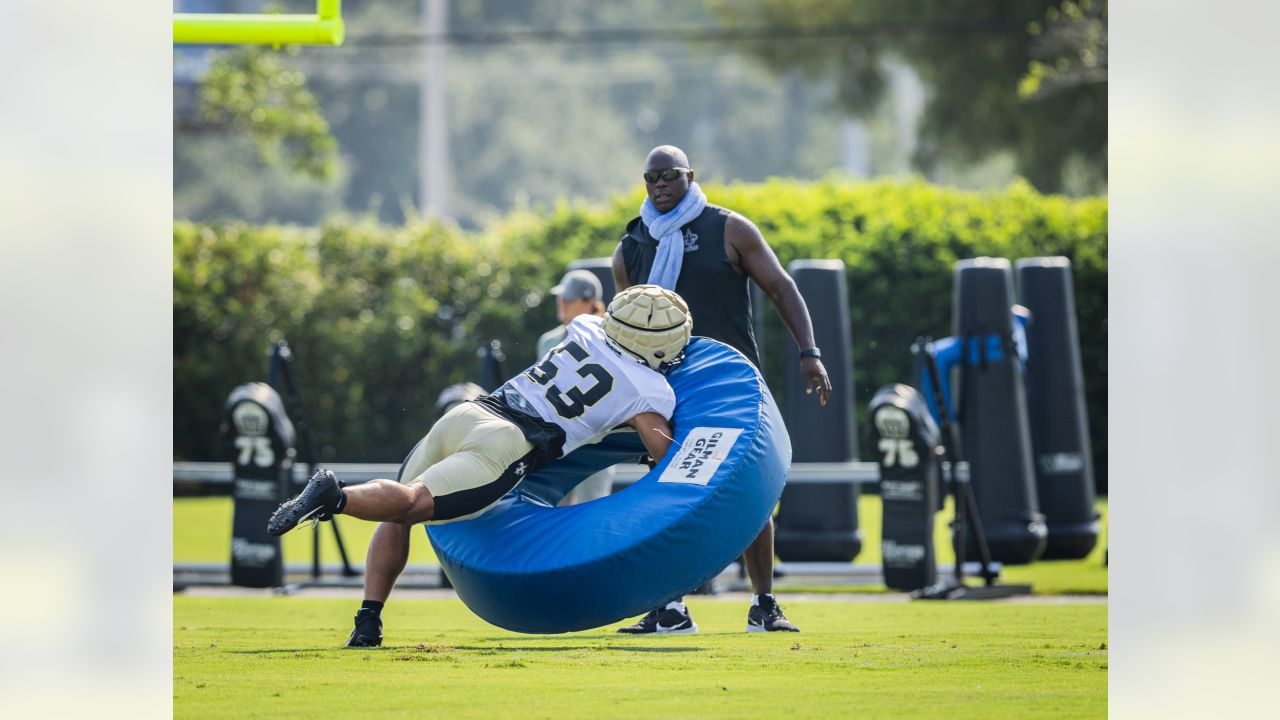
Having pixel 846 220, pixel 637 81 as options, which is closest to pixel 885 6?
pixel 846 220

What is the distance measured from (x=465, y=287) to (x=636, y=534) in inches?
324

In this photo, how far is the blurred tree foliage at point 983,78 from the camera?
63.6ft

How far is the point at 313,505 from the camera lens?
5059 mm

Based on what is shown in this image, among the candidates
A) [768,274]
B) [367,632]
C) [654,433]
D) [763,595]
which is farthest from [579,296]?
[367,632]

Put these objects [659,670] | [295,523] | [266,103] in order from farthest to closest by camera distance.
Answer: [266,103] → [659,670] → [295,523]

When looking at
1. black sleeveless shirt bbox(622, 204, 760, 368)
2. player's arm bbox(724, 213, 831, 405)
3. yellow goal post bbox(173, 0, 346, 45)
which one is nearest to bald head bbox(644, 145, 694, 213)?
black sleeveless shirt bbox(622, 204, 760, 368)

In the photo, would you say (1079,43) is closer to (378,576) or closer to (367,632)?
(378,576)

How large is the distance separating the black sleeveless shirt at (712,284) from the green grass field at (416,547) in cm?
256

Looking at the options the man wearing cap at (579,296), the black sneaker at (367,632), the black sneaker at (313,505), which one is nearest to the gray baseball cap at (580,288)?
the man wearing cap at (579,296)

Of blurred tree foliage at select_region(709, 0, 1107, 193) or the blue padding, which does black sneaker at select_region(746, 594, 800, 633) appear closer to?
the blue padding
